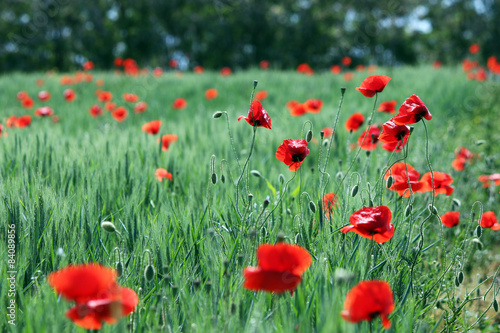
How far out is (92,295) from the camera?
0.73 m

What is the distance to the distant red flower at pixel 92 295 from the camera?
66 cm

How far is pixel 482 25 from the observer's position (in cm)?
1759

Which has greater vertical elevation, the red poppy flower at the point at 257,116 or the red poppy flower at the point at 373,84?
the red poppy flower at the point at 373,84

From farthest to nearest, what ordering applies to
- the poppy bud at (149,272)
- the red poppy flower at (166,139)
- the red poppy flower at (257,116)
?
the red poppy flower at (166,139)
the red poppy flower at (257,116)
the poppy bud at (149,272)

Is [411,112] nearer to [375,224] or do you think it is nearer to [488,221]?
[375,224]

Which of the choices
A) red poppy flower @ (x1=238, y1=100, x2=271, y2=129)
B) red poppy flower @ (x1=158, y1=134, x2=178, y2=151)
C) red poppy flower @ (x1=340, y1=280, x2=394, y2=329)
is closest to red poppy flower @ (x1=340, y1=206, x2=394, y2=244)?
red poppy flower @ (x1=340, y1=280, x2=394, y2=329)

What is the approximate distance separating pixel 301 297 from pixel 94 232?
30.1 inches

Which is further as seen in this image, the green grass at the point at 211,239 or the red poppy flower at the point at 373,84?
the red poppy flower at the point at 373,84

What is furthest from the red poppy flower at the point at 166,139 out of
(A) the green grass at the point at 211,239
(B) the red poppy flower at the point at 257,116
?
(B) the red poppy flower at the point at 257,116

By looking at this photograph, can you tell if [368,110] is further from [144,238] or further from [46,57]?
[46,57]

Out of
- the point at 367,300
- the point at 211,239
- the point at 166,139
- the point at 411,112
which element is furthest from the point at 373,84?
the point at 166,139

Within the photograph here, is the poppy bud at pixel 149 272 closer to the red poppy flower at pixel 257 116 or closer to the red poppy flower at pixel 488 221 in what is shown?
the red poppy flower at pixel 257 116

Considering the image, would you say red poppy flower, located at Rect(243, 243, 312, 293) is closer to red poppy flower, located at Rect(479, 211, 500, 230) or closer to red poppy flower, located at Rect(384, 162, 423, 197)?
red poppy flower, located at Rect(384, 162, 423, 197)

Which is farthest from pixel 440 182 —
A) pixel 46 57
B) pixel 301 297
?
pixel 46 57
